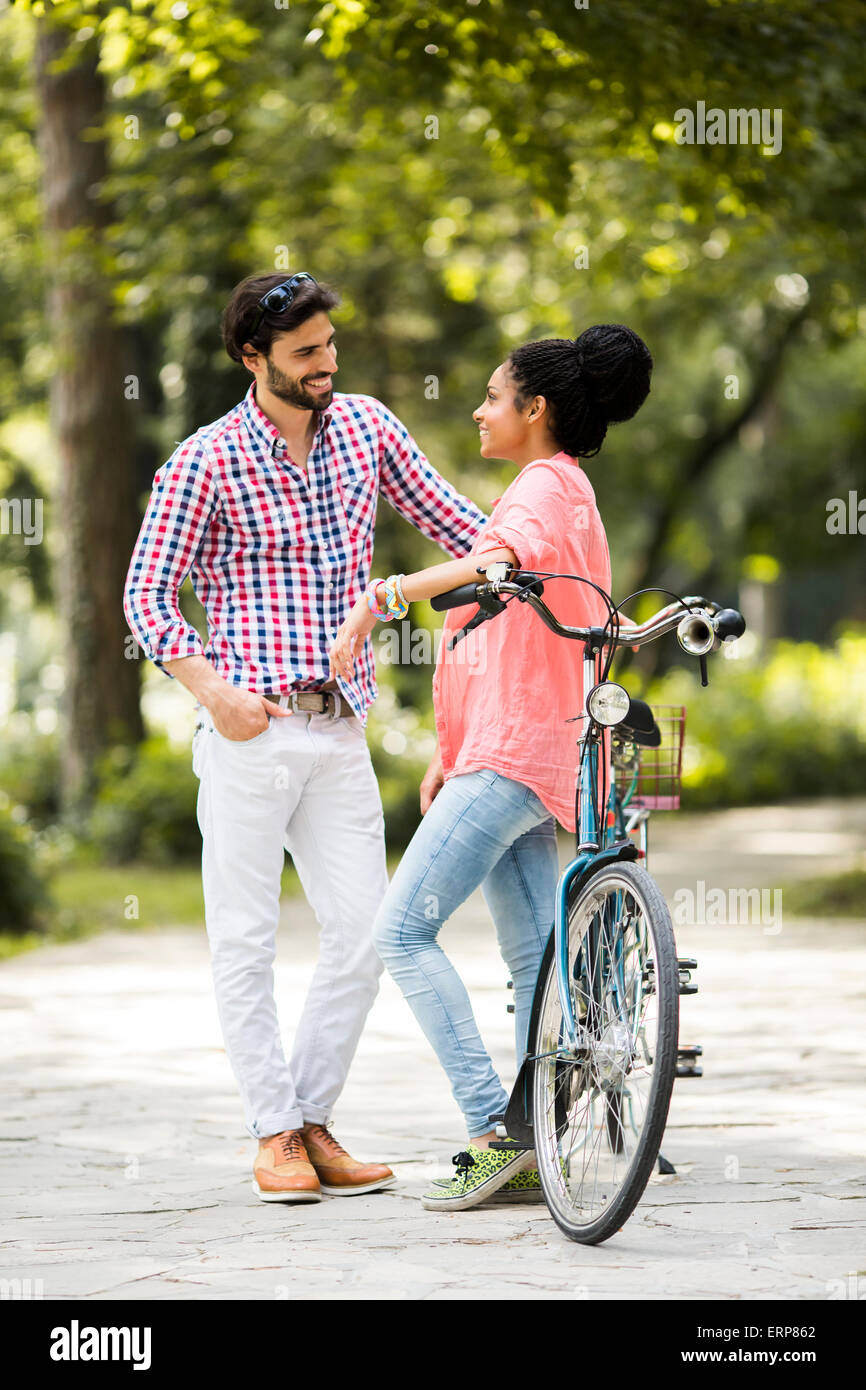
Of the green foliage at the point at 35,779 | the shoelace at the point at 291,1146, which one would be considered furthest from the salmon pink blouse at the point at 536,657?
the green foliage at the point at 35,779

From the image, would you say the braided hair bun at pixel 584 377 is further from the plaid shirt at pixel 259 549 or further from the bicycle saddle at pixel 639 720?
the bicycle saddle at pixel 639 720

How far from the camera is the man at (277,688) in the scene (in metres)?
4.26

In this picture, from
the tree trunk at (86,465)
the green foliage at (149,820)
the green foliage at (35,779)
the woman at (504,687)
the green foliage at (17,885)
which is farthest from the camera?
the green foliage at (35,779)

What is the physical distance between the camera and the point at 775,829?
15945 mm

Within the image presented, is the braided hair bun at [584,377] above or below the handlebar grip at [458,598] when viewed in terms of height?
above

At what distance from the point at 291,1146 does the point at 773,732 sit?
15842mm

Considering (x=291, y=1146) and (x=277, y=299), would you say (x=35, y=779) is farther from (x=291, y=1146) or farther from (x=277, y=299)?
(x=277, y=299)

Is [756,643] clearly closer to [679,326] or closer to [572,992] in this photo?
[679,326]

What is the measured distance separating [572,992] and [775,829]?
12297 mm

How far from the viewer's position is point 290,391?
14.2ft

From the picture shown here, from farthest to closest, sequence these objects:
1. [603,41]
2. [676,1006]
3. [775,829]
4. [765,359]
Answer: [765,359] < [775,829] < [603,41] < [676,1006]

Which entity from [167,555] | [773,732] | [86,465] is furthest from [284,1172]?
[773,732]

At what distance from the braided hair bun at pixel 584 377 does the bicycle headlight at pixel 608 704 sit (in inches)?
26.5
